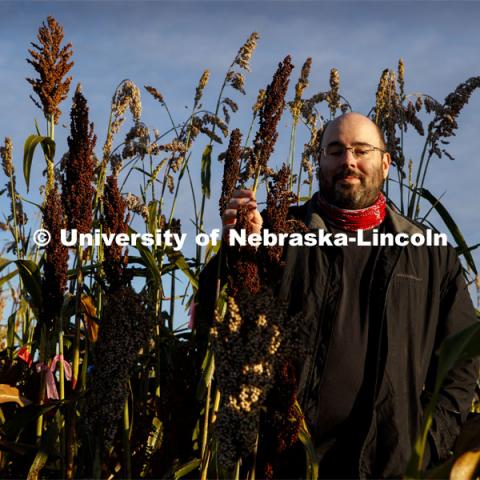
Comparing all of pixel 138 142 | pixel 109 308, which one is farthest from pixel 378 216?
pixel 109 308

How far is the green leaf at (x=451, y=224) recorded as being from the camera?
3.11m

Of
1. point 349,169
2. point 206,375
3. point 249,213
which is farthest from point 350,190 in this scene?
point 249,213

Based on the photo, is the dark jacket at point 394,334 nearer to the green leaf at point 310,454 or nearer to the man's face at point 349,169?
the man's face at point 349,169

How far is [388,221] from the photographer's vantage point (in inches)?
113

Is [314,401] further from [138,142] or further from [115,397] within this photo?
[138,142]

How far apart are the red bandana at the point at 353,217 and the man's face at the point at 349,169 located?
0.08 ft

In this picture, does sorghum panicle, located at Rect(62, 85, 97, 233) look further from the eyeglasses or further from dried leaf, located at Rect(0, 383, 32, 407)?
the eyeglasses

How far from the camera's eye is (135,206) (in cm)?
292

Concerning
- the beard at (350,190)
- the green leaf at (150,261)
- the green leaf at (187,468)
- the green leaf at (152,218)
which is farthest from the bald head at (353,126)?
the green leaf at (187,468)

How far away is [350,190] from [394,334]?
56 centimetres

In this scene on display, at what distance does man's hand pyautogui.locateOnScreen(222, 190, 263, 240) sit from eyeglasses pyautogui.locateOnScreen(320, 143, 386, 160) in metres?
1.08

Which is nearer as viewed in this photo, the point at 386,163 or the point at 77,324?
the point at 77,324

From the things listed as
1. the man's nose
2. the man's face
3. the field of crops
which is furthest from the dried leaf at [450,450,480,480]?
the man's nose

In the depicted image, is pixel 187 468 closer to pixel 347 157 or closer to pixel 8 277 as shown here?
pixel 8 277
